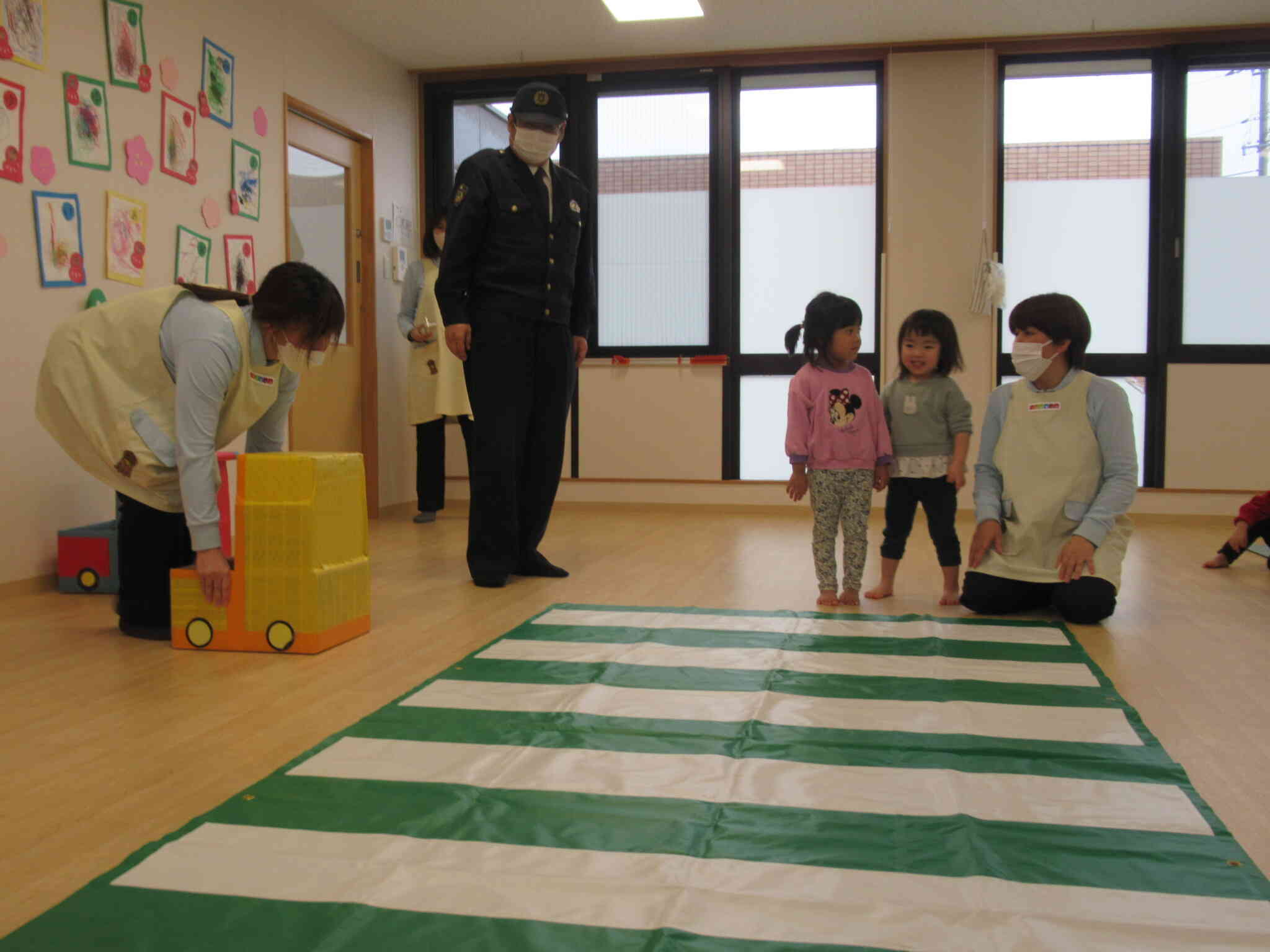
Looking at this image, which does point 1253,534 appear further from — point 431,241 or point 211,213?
point 211,213

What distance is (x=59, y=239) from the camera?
3.21 metres

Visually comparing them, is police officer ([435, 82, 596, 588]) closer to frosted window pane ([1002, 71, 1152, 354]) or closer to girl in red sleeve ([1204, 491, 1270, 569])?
girl in red sleeve ([1204, 491, 1270, 569])

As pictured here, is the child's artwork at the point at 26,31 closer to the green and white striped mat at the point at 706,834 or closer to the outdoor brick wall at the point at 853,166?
the green and white striped mat at the point at 706,834

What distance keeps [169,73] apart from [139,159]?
1.28 ft

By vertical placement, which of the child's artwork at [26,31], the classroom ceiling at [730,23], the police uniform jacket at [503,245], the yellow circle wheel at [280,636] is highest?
the classroom ceiling at [730,23]

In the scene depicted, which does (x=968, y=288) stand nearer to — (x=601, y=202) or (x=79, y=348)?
(x=601, y=202)

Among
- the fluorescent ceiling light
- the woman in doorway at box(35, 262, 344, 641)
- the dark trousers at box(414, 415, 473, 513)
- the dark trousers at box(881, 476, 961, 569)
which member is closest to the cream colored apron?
the dark trousers at box(881, 476, 961, 569)

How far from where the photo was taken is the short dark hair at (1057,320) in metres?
2.62

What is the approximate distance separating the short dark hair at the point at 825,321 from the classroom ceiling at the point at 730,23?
2.47 m

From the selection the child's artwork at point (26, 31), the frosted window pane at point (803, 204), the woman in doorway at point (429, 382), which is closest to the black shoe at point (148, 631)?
the child's artwork at point (26, 31)

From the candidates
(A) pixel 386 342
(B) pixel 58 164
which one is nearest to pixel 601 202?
(A) pixel 386 342

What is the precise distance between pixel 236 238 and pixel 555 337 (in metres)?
1.59

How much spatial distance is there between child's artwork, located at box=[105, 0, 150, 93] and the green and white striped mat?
2537 mm

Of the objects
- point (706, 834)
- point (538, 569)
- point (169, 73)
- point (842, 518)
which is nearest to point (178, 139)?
point (169, 73)
